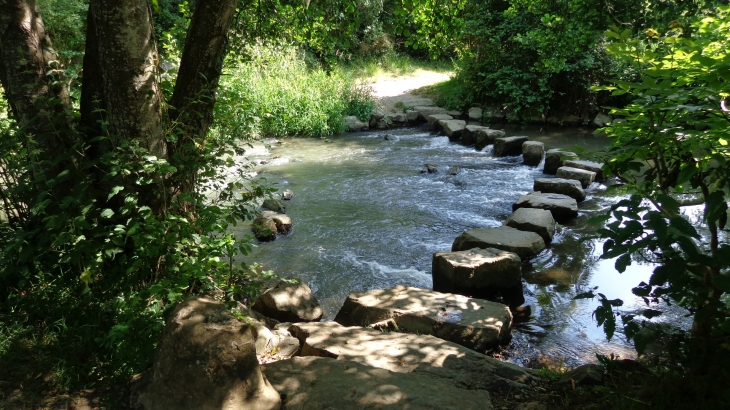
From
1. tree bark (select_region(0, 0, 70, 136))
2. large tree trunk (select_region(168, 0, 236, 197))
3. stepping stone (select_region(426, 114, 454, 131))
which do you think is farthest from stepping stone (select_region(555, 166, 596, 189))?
tree bark (select_region(0, 0, 70, 136))

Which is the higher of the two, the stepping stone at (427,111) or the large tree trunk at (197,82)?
the large tree trunk at (197,82)

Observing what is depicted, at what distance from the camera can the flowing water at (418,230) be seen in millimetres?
4836

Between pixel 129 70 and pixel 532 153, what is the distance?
8.42m

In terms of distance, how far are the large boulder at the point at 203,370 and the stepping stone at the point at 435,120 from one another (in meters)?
11.7

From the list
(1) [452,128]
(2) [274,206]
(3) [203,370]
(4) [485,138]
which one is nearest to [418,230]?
(2) [274,206]

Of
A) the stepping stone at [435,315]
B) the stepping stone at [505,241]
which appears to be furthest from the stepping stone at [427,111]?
the stepping stone at [435,315]

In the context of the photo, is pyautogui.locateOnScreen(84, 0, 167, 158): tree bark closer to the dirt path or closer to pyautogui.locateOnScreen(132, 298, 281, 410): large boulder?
pyautogui.locateOnScreen(132, 298, 281, 410): large boulder

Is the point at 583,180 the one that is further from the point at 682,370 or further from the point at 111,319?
the point at 111,319

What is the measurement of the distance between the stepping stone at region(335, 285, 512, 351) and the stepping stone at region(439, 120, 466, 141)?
27.2ft

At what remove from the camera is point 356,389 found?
8.79 feet

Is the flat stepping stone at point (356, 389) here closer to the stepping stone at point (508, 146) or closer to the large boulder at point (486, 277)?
the large boulder at point (486, 277)

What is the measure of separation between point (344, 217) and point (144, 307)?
15.4 ft

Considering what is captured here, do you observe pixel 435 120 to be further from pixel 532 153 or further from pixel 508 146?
pixel 532 153

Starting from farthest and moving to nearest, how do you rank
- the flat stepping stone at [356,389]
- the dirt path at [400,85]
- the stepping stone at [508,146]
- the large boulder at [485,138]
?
the dirt path at [400,85] → the large boulder at [485,138] → the stepping stone at [508,146] → the flat stepping stone at [356,389]
